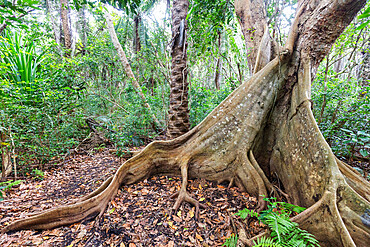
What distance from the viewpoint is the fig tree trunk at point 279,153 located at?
6.39 feet

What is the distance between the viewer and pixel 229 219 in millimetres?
2291

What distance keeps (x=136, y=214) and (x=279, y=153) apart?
2.51 meters

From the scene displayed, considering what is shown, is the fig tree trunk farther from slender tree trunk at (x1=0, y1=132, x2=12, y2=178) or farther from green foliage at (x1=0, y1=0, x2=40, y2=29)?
green foliage at (x1=0, y1=0, x2=40, y2=29)

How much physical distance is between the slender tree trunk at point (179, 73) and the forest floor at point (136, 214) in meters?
1.08

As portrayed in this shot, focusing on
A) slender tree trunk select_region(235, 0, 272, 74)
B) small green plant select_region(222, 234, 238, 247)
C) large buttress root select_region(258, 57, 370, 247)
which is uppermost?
slender tree trunk select_region(235, 0, 272, 74)

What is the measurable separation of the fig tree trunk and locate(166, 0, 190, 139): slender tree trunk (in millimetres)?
407

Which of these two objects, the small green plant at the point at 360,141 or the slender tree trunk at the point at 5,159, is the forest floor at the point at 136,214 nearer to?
the slender tree trunk at the point at 5,159

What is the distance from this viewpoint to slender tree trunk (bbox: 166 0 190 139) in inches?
128

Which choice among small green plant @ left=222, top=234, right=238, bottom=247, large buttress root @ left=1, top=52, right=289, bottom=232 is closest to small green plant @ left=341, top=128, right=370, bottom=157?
large buttress root @ left=1, top=52, right=289, bottom=232

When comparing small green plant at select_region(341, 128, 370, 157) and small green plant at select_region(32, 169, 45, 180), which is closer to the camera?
small green plant at select_region(341, 128, 370, 157)

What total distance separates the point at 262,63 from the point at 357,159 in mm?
2949

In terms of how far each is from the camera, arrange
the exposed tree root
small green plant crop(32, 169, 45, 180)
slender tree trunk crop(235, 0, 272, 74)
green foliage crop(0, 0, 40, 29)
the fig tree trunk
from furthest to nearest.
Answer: slender tree trunk crop(235, 0, 272, 74) < small green plant crop(32, 169, 45, 180) < the exposed tree root < the fig tree trunk < green foliage crop(0, 0, 40, 29)

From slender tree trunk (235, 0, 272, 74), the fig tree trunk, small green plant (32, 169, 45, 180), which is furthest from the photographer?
slender tree trunk (235, 0, 272, 74)

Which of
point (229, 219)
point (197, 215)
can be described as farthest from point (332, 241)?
point (197, 215)
